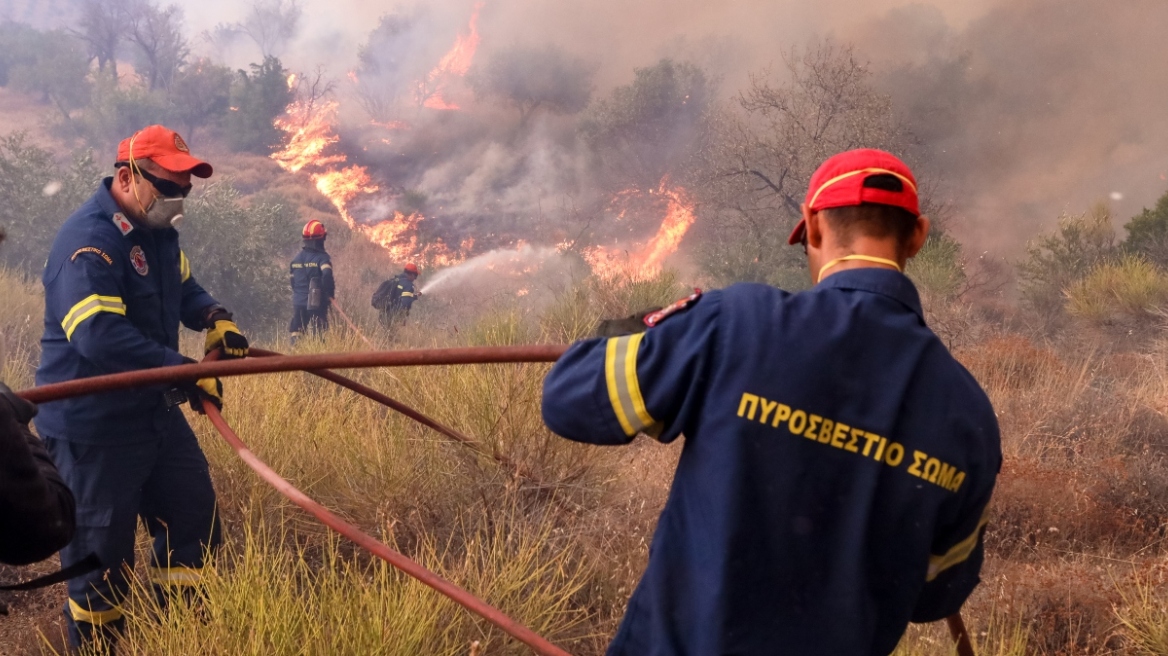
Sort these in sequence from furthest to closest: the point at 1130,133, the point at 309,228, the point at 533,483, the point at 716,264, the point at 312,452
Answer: the point at 1130,133, the point at 716,264, the point at 309,228, the point at 312,452, the point at 533,483

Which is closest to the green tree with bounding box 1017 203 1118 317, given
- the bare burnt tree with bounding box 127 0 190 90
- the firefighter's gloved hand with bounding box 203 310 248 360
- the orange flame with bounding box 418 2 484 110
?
the firefighter's gloved hand with bounding box 203 310 248 360

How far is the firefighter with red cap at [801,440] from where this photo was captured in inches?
50.3

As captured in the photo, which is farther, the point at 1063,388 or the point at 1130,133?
the point at 1130,133

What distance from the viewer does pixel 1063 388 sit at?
19.7ft

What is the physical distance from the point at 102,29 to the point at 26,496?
3989 cm

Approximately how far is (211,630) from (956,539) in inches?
73.2

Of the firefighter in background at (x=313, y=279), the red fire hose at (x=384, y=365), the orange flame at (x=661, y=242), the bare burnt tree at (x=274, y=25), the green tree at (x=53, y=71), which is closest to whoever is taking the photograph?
the red fire hose at (x=384, y=365)

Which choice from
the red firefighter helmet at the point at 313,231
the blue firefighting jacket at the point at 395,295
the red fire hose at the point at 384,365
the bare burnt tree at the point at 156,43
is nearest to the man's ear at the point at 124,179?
the red fire hose at the point at 384,365

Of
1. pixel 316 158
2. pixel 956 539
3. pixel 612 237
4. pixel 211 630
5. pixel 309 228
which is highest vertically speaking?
pixel 316 158

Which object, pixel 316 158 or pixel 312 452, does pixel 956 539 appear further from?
pixel 316 158

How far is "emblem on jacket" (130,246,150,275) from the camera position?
117 inches

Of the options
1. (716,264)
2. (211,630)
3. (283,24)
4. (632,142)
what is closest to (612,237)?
(632,142)

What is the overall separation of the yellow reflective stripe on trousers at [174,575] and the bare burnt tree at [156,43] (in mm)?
33111

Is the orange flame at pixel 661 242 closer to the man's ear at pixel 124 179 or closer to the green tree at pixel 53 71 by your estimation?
the man's ear at pixel 124 179
